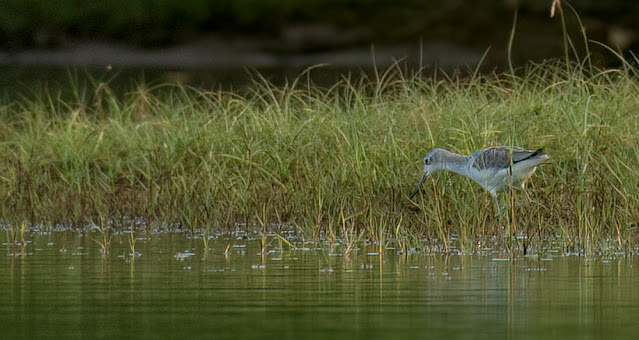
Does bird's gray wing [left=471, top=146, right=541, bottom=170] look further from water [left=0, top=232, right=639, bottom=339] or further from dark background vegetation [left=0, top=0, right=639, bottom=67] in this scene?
dark background vegetation [left=0, top=0, right=639, bottom=67]

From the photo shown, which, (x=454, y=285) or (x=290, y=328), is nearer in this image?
(x=290, y=328)

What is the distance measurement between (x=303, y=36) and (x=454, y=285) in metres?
27.3

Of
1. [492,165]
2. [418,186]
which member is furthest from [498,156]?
[418,186]

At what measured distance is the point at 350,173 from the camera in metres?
10.7

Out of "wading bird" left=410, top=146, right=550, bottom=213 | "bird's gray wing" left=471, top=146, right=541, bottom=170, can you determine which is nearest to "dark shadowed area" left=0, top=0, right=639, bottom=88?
"wading bird" left=410, top=146, right=550, bottom=213

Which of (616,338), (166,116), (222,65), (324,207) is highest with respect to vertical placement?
(222,65)

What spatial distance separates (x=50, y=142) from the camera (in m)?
12.9

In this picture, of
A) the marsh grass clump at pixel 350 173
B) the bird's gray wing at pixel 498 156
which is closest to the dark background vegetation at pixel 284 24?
the marsh grass clump at pixel 350 173

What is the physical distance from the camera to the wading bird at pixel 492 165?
9.77 m

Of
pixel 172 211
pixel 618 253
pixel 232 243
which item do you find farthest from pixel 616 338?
pixel 172 211

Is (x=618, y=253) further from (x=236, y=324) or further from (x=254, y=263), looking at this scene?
(x=236, y=324)

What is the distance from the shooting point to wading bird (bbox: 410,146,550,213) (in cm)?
977

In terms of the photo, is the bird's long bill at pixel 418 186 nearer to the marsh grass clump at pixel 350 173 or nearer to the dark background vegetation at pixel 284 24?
Answer: the marsh grass clump at pixel 350 173

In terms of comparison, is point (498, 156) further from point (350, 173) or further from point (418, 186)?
point (350, 173)
